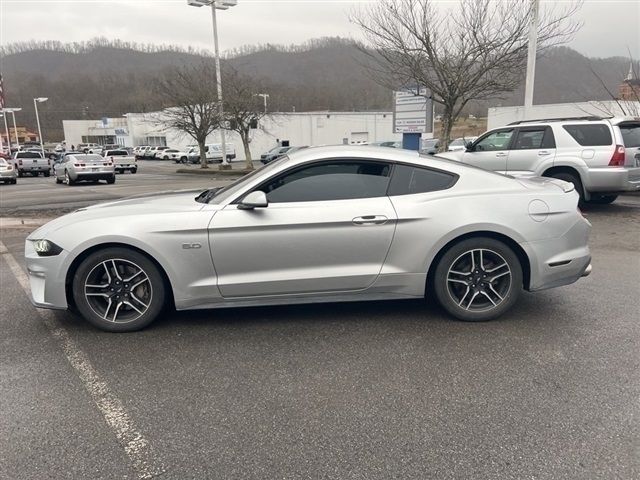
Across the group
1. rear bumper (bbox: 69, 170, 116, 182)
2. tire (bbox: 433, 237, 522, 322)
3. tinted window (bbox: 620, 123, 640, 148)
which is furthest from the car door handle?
rear bumper (bbox: 69, 170, 116, 182)

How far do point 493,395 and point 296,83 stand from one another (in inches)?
3166

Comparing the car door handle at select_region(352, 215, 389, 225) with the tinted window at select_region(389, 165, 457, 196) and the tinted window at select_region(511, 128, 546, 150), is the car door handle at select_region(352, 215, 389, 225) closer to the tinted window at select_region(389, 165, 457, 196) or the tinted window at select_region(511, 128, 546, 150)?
the tinted window at select_region(389, 165, 457, 196)

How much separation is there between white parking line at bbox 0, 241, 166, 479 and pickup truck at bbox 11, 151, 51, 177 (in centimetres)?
2891

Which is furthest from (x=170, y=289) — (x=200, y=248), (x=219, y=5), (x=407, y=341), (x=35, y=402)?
(x=219, y=5)

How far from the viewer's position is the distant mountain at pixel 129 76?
70438mm

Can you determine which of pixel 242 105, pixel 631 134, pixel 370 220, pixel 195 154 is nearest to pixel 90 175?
pixel 242 105

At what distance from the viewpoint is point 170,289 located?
157 inches

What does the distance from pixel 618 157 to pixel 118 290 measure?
874 cm

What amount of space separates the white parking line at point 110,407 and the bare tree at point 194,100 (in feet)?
92.8

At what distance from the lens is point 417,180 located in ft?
13.4

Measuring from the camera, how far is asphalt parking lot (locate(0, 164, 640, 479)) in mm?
2426

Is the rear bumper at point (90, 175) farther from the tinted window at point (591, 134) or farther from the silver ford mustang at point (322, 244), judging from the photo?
the tinted window at point (591, 134)

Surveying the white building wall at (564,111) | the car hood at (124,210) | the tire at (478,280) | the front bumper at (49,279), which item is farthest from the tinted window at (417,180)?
the white building wall at (564,111)

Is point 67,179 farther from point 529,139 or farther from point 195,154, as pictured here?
point 195,154
